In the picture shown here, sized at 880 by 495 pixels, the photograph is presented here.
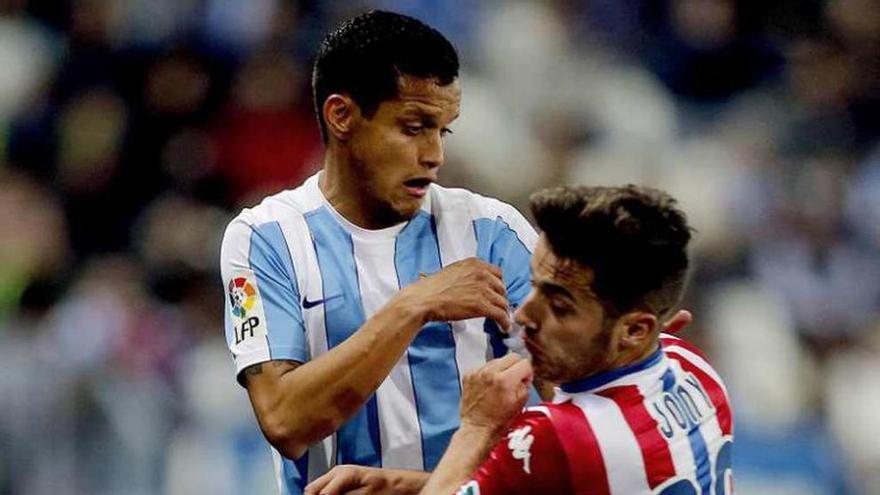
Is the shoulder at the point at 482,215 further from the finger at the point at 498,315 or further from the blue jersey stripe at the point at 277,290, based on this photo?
the blue jersey stripe at the point at 277,290

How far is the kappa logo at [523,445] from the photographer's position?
325cm

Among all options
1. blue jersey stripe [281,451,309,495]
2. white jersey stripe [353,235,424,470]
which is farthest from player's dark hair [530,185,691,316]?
blue jersey stripe [281,451,309,495]

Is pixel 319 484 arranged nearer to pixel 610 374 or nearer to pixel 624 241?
pixel 610 374

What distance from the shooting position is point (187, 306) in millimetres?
7309

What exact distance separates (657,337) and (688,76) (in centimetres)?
472

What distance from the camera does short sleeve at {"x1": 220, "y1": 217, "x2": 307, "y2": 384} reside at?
366 cm

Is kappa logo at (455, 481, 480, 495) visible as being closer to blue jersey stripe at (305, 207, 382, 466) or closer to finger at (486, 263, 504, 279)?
blue jersey stripe at (305, 207, 382, 466)

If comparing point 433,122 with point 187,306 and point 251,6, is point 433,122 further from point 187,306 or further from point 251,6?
point 251,6

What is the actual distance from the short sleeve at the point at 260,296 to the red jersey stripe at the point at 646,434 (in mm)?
760

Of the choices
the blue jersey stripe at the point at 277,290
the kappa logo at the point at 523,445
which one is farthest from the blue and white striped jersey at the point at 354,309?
the kappa logo at the point at 523,445

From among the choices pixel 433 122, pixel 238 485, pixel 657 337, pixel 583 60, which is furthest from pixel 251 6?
pixel 657 337

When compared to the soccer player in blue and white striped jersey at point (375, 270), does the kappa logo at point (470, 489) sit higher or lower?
lower

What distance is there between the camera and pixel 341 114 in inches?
150

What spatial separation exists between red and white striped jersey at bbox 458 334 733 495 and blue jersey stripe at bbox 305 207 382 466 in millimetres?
409
